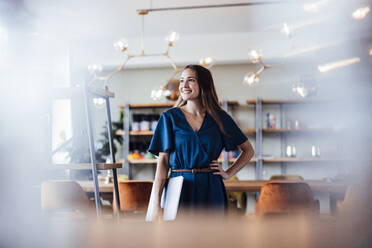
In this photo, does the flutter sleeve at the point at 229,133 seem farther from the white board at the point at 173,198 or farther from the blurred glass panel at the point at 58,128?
the blurred glass panel at the point at 58,128

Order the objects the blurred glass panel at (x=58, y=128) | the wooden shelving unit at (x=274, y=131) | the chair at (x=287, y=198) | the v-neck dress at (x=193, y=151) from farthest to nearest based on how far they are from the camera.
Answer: the wooden shelving unit at (x=274, y=131)
the chair at (x=287, y=198)
the v-neck dress at (x=193, y=151)
the blurred glass panel at (x=58, y=128)

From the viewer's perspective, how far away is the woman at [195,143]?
1370 mm

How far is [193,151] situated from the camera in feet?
4.50

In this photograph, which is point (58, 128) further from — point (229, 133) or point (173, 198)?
point (229, 133)

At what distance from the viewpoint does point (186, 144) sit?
138 cm

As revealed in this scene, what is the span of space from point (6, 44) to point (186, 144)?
1.04 m

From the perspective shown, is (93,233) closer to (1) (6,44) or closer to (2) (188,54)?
(1) (6,44)

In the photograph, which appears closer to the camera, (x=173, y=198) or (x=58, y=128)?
(x=58, y=128)

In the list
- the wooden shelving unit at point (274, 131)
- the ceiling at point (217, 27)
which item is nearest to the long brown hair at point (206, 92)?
the ceiling at point (217, 27)

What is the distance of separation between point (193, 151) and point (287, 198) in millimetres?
1705

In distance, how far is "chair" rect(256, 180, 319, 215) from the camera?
2.80 m

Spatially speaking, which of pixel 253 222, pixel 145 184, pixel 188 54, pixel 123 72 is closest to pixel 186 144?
pixel 253 222

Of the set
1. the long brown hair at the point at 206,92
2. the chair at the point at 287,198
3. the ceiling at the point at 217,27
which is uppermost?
the ceiling at the point at 217,27

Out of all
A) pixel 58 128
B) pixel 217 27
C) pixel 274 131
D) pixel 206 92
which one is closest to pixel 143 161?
pixel 274 131
